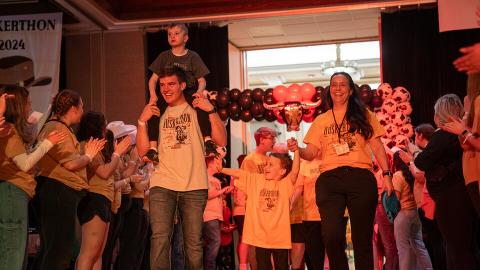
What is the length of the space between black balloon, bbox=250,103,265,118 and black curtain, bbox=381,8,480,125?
6.73 feet

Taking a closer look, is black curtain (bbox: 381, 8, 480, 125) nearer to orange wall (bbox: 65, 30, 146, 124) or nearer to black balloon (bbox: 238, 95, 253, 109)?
black balloon (bbox: 238, 95, 253, 109)

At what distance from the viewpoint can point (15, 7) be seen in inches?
352

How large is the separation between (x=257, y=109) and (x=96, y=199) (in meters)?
4.02

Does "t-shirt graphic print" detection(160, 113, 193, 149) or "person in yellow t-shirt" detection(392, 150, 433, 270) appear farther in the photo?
"person in yellow t-shirt" detection(392, 150, 433, 270)

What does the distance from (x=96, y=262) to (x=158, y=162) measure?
1.15 meters

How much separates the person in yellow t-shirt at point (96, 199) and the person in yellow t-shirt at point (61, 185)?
0.72 ft

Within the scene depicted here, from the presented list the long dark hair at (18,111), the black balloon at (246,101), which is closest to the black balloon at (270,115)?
the black balloon at (246,101)

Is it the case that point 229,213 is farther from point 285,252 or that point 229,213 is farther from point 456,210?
point 456,210

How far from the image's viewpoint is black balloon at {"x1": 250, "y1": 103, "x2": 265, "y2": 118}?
8359mm

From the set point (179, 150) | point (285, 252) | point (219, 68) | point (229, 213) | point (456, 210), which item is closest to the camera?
point (179, 150)

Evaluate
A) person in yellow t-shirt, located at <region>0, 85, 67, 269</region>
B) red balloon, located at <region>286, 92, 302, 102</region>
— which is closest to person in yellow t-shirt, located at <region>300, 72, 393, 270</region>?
person in yellow t-shirt, located at <region>0, 85, 67, 269</region>

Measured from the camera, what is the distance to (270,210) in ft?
19.2

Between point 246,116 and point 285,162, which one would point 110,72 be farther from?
point 285,162

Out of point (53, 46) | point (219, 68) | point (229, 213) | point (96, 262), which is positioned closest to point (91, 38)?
point (53, 46)
